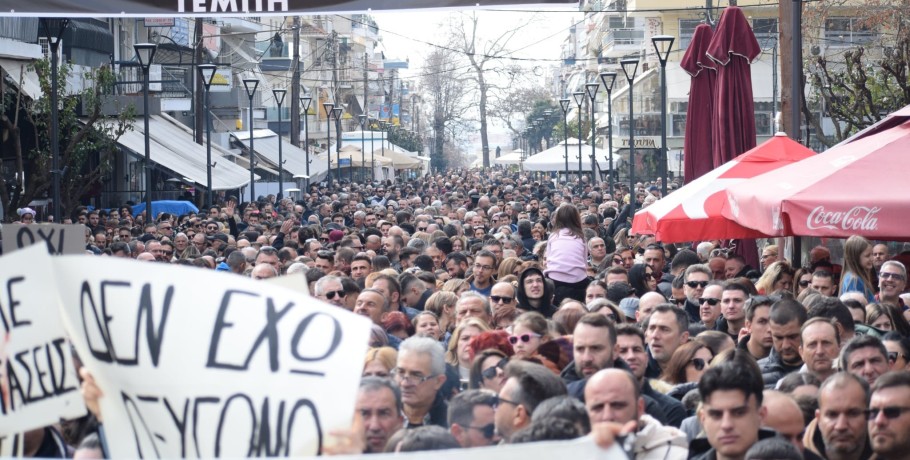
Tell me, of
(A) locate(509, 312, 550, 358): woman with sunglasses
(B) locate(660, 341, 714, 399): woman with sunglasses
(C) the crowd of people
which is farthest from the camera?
(B) locate(660, 341, 714, 399): woman with sunglasses

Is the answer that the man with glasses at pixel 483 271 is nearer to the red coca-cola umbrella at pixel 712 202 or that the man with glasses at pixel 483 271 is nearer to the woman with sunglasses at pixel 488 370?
the red coca-cola umbrella at pixel 712 202

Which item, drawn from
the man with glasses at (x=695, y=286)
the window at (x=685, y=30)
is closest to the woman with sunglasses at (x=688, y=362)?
the man with glasses at (x=695, y=286)

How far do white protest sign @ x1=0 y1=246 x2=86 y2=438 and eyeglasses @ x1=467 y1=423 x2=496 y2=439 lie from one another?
170 cm

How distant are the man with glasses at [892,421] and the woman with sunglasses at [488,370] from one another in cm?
190

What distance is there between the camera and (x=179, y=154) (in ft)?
118

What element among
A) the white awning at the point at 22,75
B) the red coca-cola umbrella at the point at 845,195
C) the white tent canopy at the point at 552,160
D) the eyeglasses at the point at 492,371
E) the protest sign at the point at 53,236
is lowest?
the eyeglasses at the point at 492,371

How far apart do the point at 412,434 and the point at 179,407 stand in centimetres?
115

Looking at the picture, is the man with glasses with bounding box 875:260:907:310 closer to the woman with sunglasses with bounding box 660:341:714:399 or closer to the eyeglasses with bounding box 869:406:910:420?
the woman with sunglasses with bounding box 660:341:714:399

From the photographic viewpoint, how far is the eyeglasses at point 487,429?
19.1 ft

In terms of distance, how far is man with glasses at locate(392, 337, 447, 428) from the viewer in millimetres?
6727

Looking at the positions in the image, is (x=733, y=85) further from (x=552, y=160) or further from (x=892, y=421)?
(x=552, y=160)

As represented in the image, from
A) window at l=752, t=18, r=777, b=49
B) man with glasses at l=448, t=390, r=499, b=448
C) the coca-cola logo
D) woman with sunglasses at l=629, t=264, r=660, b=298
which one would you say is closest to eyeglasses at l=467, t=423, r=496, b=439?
man with glasses at l=448, t=390, r=499, b=448

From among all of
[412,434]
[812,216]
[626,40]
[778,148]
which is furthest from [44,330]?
[626,40]

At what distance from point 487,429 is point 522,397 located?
0.76 feet
